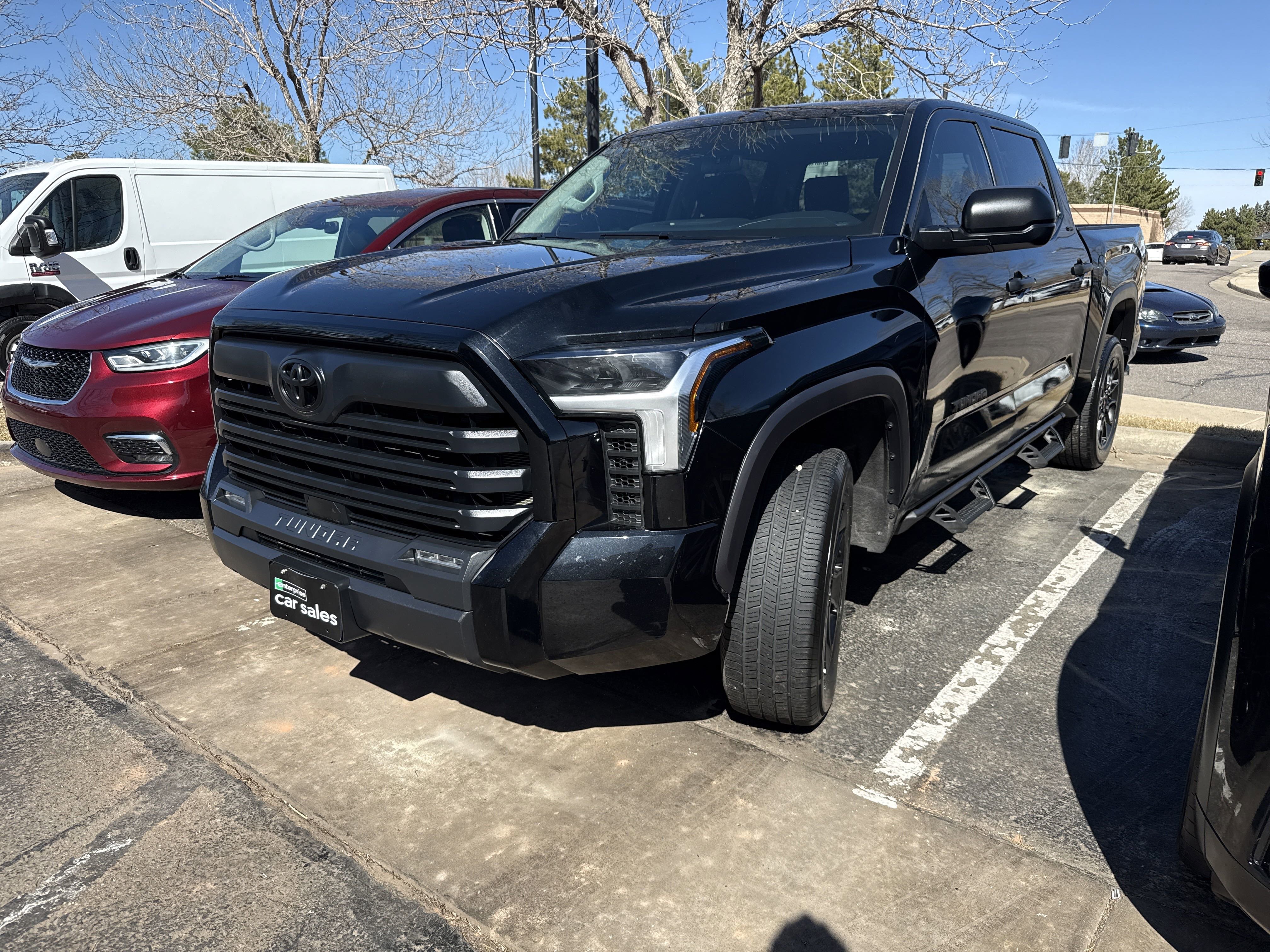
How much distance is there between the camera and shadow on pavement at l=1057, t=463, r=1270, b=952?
7.31ft

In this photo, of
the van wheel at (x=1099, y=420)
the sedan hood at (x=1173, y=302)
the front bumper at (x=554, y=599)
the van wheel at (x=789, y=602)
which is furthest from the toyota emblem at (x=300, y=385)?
the sedan hood at (x=1173, y=302)

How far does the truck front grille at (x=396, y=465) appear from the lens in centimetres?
227

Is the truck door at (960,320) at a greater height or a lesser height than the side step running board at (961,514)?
greater

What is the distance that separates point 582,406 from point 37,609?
293 centimetres

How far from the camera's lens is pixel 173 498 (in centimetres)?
559

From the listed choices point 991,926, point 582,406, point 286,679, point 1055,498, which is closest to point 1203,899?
point 991,926

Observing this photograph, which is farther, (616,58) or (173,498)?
(616,58)

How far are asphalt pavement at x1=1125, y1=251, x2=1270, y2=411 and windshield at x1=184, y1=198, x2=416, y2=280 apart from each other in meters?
5.73

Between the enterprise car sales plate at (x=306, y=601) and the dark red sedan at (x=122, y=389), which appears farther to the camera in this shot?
the dark red sedan at (x=122, y=389)

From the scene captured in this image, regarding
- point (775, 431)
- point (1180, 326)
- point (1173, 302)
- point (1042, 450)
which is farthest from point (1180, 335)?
point (775, 431)

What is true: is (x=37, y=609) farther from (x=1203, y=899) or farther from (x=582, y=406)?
(x=1203, y=899)

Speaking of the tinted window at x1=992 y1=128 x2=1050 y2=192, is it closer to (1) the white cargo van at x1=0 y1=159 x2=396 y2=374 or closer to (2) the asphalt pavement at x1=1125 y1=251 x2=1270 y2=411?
(2) the asphalt pavement at x1=1125 y1=251 x2=1270 y2=411

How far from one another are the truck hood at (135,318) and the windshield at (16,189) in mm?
3641

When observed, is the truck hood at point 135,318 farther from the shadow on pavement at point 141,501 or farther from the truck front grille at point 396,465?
the truck front grille at point 396,465
